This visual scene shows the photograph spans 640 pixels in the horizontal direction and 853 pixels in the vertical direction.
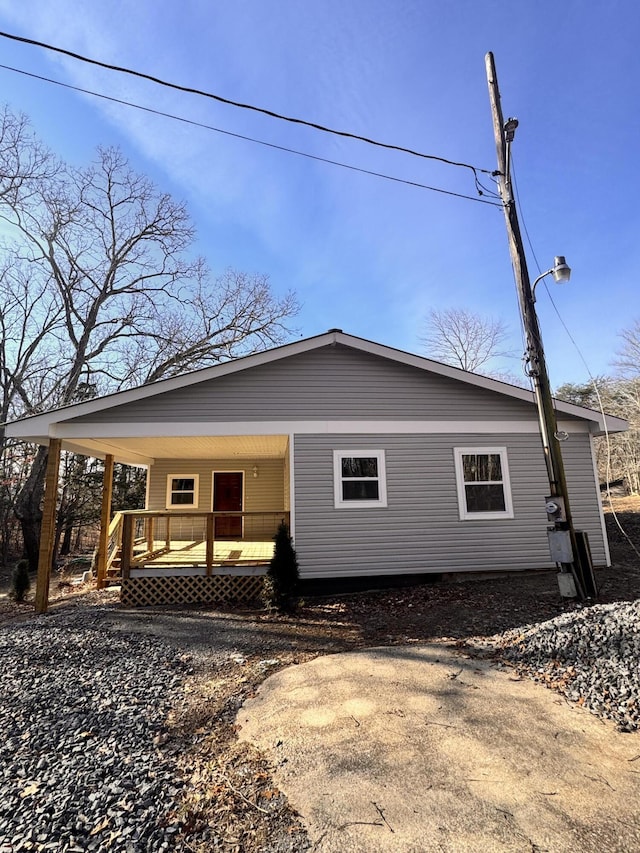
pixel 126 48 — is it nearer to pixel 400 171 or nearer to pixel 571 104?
pixel 400 171

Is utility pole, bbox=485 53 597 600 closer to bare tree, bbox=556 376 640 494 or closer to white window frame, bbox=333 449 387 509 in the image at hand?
white window frame, bbox=333 449 387 509

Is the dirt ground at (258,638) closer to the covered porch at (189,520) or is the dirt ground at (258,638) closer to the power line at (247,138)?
the covered porch at (189,520)

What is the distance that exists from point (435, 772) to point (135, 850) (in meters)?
1.70

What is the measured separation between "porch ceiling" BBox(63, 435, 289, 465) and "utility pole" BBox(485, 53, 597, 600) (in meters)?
4.53

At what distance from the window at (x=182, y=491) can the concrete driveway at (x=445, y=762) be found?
342 inches

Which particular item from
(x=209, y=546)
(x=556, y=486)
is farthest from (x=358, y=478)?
(x=556, y=486)

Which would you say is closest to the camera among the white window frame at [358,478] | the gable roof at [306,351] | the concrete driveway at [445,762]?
the concrete driveway at [445,762]

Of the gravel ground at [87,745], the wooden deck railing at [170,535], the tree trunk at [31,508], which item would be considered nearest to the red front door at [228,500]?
the wooden deck railing at [170,535]

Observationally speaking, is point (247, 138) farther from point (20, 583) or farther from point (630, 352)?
point (630, 352)

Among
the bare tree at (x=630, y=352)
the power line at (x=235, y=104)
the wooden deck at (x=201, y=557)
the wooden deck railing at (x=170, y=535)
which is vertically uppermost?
the bare tree at (x=630, y=352)

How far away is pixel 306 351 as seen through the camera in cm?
845

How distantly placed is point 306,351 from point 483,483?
14.2 feet

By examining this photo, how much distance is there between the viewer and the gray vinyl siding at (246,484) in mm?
12375

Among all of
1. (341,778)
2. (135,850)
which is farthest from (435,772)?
(135,850)
